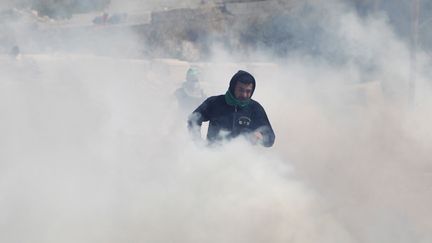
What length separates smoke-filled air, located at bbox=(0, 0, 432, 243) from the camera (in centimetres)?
411

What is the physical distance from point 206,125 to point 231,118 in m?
3.38

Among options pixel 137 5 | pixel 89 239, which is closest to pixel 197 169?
pixel 89 239

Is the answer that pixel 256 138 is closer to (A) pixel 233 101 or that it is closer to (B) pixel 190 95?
(A) pixel 233 101

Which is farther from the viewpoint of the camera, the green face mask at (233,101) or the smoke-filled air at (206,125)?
the green face mask at (233,101)

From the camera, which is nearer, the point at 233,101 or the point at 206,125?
the point at 233,101

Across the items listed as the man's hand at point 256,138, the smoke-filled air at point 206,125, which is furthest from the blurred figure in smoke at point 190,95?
the man's hand at point 256,138

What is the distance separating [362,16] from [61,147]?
21.3 ft

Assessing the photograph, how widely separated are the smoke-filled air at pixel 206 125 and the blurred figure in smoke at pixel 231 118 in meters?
0.10

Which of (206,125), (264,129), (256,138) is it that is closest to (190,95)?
(206,125)

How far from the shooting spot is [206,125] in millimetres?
7660

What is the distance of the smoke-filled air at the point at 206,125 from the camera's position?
4113 mm

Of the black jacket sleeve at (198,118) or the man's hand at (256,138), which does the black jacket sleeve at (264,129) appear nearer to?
the man's hand at (256,138)

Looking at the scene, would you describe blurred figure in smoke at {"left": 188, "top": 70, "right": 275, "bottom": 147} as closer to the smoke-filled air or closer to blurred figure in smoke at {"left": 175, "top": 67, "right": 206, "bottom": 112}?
the smoke-filled air

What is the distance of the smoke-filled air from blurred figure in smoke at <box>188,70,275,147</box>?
10cm
